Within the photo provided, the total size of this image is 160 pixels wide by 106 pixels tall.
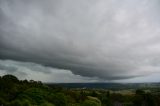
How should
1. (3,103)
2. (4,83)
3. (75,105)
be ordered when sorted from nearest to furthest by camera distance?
1. (3,103)
2. (75,105)
3. (4,83)

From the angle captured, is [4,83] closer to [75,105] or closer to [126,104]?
[75,105]

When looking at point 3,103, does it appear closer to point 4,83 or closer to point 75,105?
point 75,105

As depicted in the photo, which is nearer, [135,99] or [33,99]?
[33,99]

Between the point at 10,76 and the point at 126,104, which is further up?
the point at 10,76

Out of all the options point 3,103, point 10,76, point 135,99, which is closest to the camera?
point 3,103

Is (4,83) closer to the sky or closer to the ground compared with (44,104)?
closer to the sky

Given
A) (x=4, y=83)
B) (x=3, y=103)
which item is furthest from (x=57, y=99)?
(x=4, y=83)

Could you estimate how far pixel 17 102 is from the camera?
92.0 metres

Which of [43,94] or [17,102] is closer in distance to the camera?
[17,102]

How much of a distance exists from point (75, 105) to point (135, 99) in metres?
79.2

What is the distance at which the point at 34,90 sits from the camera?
11094cm

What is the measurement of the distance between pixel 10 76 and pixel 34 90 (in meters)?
86.8

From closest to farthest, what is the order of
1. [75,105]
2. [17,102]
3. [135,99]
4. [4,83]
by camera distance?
[17,102], [75,105], [4,83], [135,99]

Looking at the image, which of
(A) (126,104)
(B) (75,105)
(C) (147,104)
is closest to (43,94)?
(B) (75,105)
